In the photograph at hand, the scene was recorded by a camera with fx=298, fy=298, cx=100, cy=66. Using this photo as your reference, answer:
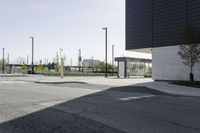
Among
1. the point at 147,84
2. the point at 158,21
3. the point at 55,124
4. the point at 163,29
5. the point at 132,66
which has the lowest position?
the point at 55,124

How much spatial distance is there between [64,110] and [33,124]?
2942 millimetres

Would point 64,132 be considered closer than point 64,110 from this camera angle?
Yes

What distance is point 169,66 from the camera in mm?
32750

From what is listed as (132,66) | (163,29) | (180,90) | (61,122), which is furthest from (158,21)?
(61,122)

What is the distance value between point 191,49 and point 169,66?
5209 millimetres

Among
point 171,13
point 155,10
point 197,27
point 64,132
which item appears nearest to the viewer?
point 64,132

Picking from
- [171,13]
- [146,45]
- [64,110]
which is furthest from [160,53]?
[64,110]

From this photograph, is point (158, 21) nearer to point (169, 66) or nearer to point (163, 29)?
point (163, 29)

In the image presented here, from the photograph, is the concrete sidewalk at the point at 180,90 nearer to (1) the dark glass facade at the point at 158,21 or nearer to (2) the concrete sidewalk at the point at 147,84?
Result: (2) the concrete sidewalk at the point at 147,84

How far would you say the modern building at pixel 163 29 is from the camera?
30312 millimetres

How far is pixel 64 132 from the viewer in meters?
7.53

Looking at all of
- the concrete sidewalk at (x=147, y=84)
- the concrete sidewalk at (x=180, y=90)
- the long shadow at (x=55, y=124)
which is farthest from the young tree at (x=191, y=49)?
the long shadow at (x=55, y=124)

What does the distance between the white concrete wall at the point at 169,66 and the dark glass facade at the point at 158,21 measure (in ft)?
2.66

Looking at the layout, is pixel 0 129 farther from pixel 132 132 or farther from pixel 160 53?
pixel 160 53
